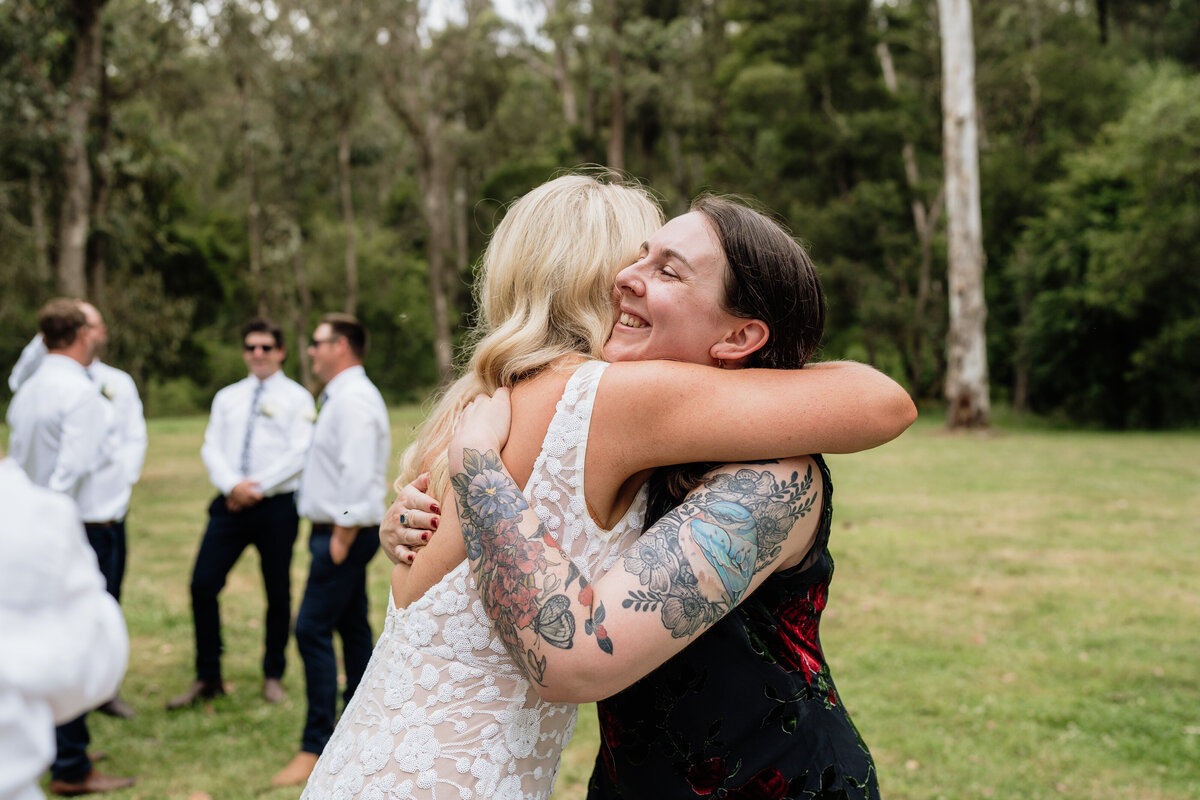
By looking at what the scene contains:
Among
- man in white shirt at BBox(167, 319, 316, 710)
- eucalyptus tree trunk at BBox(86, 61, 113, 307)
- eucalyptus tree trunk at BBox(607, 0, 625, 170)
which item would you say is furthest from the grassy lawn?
eucalyptus tree trunk at BBox(607, 0, 625, 170)

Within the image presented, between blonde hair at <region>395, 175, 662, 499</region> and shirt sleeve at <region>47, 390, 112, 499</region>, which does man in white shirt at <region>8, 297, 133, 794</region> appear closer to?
shirt sleeve at <region>47, 390, 112, 499</region>

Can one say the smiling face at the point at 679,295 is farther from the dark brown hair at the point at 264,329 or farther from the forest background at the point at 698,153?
the forest background at the point at 698,153

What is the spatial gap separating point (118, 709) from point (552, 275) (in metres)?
5.38

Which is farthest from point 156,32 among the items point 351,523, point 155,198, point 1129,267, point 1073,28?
point 1073,28

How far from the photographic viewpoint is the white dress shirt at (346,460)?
534cm

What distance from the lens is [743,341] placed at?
184 centimetres

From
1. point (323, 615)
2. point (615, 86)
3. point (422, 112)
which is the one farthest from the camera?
point (422, 112)

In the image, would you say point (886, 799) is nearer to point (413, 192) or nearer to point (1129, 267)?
point (1129, 267)

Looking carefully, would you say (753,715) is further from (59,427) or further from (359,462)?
(59,427)

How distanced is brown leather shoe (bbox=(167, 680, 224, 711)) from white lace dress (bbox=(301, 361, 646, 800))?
4.78 meters

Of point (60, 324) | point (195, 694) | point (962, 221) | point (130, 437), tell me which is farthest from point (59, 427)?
point (962, 221)

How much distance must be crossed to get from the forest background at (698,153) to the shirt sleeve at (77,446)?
1650 centimetres

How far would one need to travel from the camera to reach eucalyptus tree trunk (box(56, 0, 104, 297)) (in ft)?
53.4

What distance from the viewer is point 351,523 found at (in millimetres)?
5250
